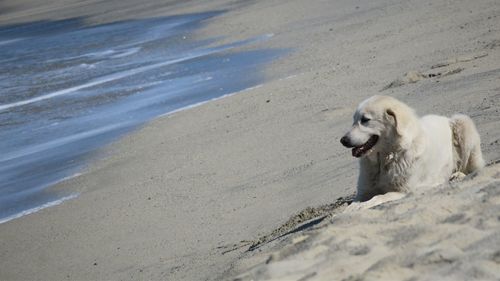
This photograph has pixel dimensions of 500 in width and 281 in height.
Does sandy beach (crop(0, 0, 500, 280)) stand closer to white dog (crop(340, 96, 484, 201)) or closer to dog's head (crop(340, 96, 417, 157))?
white dog (crop(340, 96, 484, 201))

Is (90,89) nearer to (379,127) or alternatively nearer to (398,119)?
(379,127)

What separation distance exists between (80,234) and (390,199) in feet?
15.5

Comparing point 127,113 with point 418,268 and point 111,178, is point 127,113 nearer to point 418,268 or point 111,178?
point 111,178

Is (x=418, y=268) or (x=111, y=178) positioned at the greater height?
(x=418, y=268)

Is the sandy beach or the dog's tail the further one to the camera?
the dog's tail

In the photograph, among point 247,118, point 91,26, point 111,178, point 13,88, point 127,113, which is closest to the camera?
point 111,178

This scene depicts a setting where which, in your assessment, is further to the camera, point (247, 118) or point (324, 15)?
point (324, 15)

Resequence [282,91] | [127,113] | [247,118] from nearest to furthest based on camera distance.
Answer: [247,118], [282,91], [127,113]

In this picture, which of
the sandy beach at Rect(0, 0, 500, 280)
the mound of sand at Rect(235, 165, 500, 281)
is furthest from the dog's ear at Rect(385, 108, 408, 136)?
the mound of sand at Rect(235, 165, 500, 281)

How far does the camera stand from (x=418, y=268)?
4.84 meters

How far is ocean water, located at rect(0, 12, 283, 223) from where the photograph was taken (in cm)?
1398

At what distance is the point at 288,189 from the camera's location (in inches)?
372

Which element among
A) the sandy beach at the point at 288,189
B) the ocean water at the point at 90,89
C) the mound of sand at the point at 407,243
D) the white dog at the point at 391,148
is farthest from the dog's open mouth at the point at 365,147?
the ocean water at the point at 90,89

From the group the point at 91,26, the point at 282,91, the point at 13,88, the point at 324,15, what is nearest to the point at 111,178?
the point at 282,91
